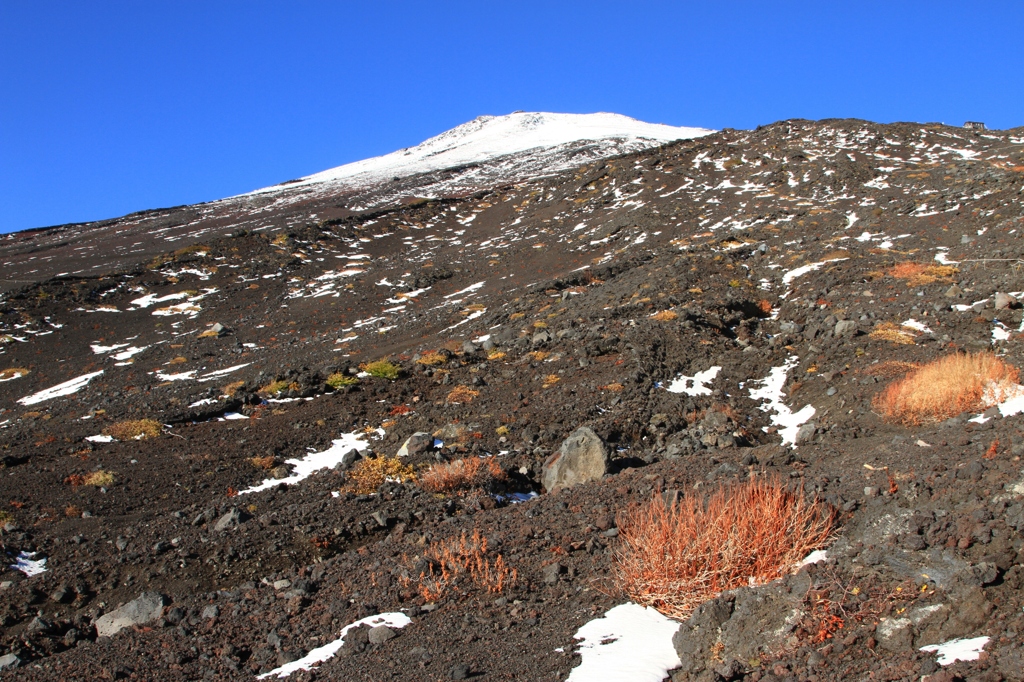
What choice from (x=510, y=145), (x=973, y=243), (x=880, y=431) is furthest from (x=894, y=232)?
(x=510, y=145)

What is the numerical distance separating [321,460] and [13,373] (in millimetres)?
18783

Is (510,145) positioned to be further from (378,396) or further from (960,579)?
(960,579)

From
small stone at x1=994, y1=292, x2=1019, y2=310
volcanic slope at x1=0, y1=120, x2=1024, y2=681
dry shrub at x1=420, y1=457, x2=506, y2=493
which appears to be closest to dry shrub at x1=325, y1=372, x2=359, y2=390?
volcanic slope at x1=0, y1=120, x2=1024, y2=681

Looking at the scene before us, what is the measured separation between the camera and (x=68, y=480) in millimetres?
12250

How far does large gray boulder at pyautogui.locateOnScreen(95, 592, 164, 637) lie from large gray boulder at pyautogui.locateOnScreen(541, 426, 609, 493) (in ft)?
19.4

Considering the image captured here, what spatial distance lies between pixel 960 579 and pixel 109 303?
123 feet

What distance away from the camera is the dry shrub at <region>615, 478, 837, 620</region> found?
6.04 meters

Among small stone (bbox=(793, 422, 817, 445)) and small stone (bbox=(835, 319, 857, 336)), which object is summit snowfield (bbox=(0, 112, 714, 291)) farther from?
small stone (bbox=(793, 422, 817, 445))

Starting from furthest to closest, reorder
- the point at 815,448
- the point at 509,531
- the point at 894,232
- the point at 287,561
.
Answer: the point at 894,232
the point at 815,448
the point at 287,561
the point at 509,531

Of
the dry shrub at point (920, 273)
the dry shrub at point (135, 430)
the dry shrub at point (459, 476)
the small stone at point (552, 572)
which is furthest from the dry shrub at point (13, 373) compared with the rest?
the dry shrub at point (920, 273)

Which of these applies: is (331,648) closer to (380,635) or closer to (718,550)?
(380,635)

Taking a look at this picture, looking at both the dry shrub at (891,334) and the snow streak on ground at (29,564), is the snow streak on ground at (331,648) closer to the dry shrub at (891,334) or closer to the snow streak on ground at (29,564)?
the snow streak on ground at (29,564)

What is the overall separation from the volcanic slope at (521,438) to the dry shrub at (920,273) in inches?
5.4

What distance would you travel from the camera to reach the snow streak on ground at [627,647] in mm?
5141
